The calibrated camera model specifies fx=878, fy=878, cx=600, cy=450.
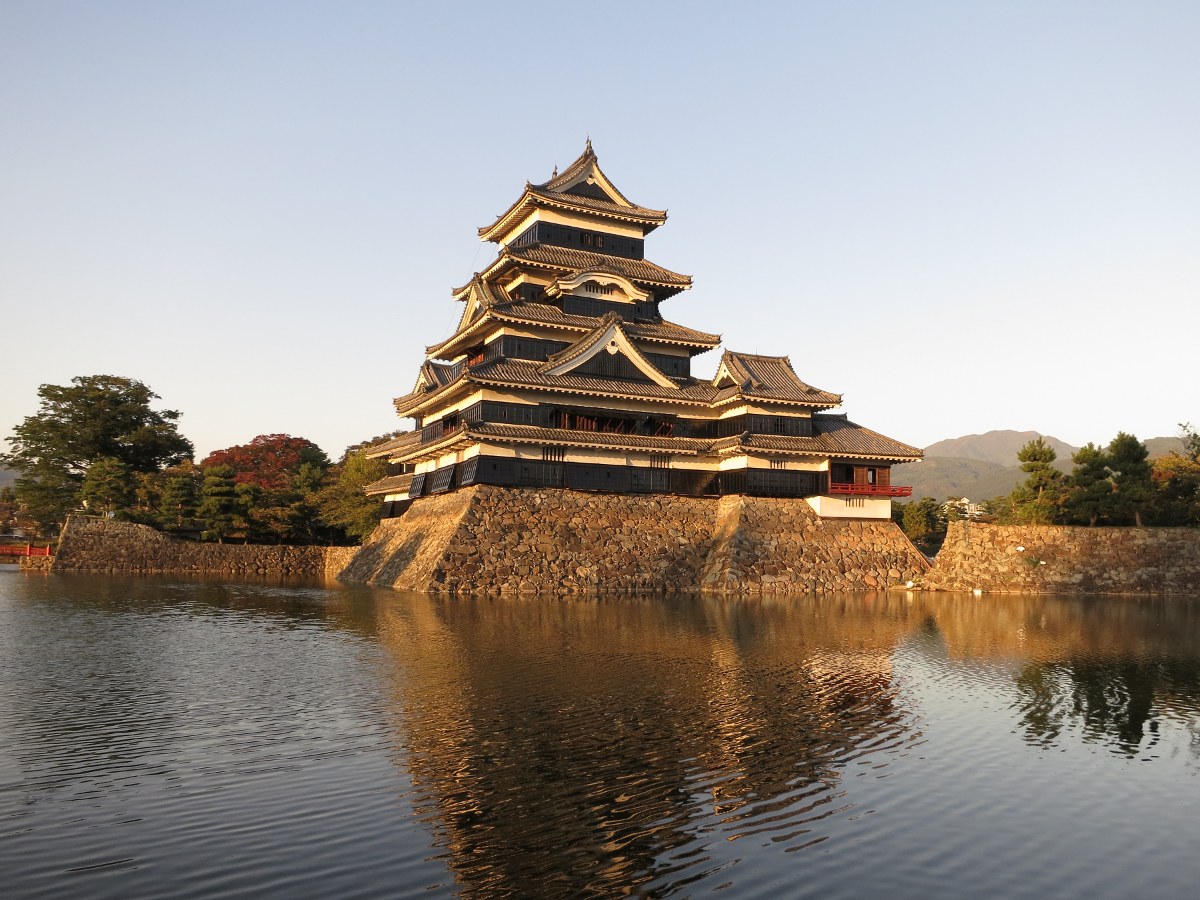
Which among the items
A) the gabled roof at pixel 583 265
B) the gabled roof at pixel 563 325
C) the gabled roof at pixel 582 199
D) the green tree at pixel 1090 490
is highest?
the gabled roof at pixel 582 199

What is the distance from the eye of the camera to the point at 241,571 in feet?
176

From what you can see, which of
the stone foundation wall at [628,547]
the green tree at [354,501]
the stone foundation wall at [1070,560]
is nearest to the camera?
the stone foundation wall at [628,547]

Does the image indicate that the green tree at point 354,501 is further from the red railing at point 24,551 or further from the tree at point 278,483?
the red railing at point 24,551

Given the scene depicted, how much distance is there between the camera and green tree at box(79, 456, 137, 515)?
55.0 meters

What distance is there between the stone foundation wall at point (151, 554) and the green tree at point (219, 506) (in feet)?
4.03

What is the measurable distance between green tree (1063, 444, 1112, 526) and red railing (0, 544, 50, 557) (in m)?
58.2

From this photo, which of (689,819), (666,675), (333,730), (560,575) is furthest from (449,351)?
(689,819)

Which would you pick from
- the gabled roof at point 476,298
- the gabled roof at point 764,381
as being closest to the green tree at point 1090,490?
the gabled roof at point 764,381

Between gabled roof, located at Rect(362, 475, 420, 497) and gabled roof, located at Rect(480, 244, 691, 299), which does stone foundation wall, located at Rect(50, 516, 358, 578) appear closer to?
gabled roof, located at Rect(362, 475, 420, 497)

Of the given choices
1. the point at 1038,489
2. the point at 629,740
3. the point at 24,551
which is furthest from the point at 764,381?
the point at 24,551

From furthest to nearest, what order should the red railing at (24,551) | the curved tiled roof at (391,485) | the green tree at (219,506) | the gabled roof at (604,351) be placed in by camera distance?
1. the red railing at (24,551)
2. the green tree at (219,506)
3. the curved tiled roof at (391,485)
4. the gabled roof at (604,351)

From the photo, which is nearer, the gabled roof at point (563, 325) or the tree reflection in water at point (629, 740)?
the tree reflection in water at point (629, 740)

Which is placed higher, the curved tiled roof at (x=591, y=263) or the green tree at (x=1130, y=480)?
the curved tiled roof at (x=591, y=263)

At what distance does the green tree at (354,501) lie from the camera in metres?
57.7
